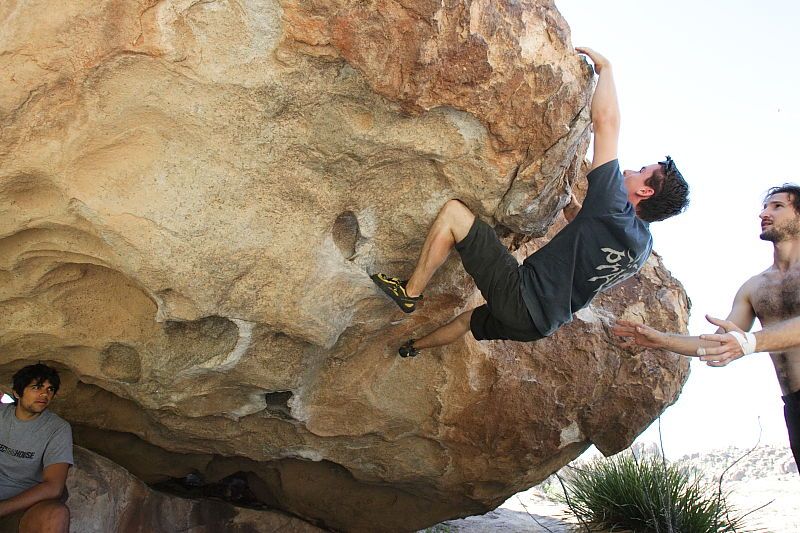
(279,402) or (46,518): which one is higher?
(279,402)

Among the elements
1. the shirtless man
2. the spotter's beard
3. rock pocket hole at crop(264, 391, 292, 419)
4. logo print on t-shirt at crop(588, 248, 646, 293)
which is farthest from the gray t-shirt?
the spotter's beard

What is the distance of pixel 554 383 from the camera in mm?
5074

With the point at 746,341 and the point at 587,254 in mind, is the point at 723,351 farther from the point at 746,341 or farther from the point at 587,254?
the point at 587,254

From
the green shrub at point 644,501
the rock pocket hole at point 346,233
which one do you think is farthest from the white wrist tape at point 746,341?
the green shrub at point 644,501

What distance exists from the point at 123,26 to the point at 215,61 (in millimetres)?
357

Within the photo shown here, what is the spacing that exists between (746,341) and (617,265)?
761 mm

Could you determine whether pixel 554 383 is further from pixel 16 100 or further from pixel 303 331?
pixel 16 100

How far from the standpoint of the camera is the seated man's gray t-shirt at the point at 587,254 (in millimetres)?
3719

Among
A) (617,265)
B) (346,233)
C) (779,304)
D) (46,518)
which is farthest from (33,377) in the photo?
(779,304)

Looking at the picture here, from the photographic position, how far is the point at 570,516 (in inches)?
286

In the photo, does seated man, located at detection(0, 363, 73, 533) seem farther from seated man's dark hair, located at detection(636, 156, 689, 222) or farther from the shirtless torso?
the shirtless torso

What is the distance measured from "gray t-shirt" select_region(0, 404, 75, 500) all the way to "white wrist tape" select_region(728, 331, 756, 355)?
144 inches

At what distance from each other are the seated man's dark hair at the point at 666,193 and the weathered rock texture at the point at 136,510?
11.4ft

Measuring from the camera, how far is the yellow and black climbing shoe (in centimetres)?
375
